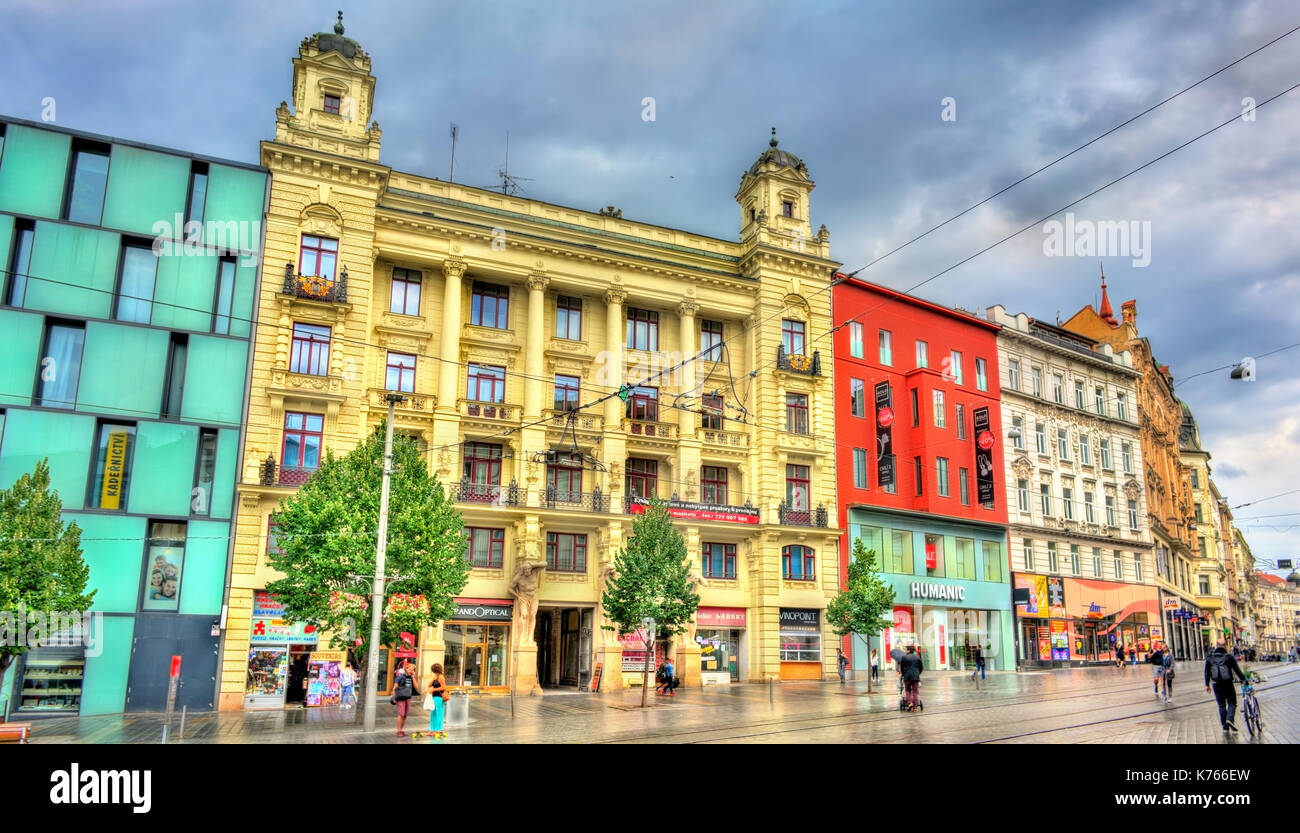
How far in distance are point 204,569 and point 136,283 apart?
36.5ft

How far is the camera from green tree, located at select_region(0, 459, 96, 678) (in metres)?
21.3

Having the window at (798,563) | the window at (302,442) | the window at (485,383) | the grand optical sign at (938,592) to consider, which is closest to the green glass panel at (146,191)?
the window at (302,442)

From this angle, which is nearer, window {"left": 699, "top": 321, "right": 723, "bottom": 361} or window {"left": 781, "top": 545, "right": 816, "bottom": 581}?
window {"left": 781, "top": 545, "right": 816, "bottom": 581}

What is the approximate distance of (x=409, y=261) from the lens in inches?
1485

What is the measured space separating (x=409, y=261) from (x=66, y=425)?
47.3ft

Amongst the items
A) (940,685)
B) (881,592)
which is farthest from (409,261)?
(940,685)

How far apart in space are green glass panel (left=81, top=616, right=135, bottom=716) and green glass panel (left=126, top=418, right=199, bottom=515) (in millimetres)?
3941

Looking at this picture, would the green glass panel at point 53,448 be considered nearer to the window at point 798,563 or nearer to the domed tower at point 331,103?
the domed tower at point 331,103

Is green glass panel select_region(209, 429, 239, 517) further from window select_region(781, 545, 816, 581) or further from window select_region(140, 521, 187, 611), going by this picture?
window select_region(781, 545, 816, 581)

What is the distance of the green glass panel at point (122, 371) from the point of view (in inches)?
1208

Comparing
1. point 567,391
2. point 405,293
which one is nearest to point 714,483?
point 567,391

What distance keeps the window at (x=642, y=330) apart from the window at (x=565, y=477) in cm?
682

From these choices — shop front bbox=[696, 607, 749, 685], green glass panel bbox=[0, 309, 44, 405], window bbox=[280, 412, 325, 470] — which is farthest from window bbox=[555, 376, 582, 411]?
green glass panel bbox=[0, 309, 44, 405]
